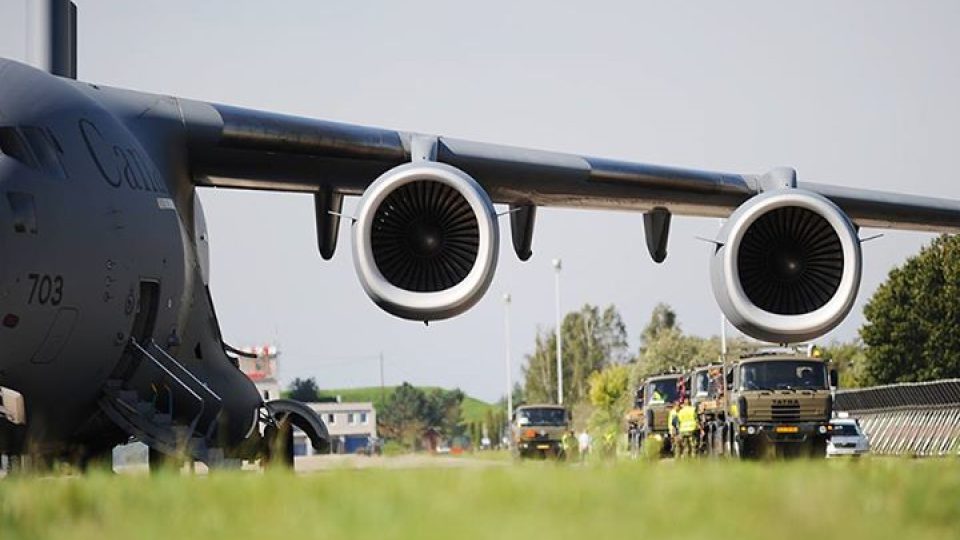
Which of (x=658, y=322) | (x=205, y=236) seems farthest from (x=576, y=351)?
(x=205, y=236)

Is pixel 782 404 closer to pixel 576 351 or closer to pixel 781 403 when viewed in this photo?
pixel 781 403

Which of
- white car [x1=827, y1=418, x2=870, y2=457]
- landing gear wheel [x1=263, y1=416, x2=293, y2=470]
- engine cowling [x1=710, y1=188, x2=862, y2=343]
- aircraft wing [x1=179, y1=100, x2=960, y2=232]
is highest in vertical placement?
aircraft wing [x1=179, y1=100, x2=960, y2=232]

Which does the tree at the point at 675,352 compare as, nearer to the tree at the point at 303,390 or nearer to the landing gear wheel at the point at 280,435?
the tree at the point at 303,390

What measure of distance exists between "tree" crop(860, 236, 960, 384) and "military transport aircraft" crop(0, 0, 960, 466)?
44.8 m

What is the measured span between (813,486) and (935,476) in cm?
135

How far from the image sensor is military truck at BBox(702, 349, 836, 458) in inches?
1170

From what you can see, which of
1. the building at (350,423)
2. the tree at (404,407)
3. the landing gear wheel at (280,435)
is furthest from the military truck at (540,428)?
the tree at (404,407)

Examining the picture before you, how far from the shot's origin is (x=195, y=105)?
52.3 feet

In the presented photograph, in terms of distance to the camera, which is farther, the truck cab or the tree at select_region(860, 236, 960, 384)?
the tree at select_region(860, 236, 960, 384)

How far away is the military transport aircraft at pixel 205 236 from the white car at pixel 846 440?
16.8 meters

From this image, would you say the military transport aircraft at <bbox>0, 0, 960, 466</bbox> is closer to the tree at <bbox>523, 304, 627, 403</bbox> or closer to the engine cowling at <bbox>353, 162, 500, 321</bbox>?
the engine cowling at <bbox>353, 162, 500, 321</bbox>

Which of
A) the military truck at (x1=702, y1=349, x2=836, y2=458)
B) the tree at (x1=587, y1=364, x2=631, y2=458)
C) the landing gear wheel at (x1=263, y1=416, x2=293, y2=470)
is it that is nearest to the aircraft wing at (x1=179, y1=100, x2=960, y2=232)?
the landing gear wheel at (x1=263, y1=416, x2=293, y2=470)

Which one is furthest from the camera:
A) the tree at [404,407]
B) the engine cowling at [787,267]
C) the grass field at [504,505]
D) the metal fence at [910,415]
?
the tree at [404,407]

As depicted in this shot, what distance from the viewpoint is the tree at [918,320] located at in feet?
203
